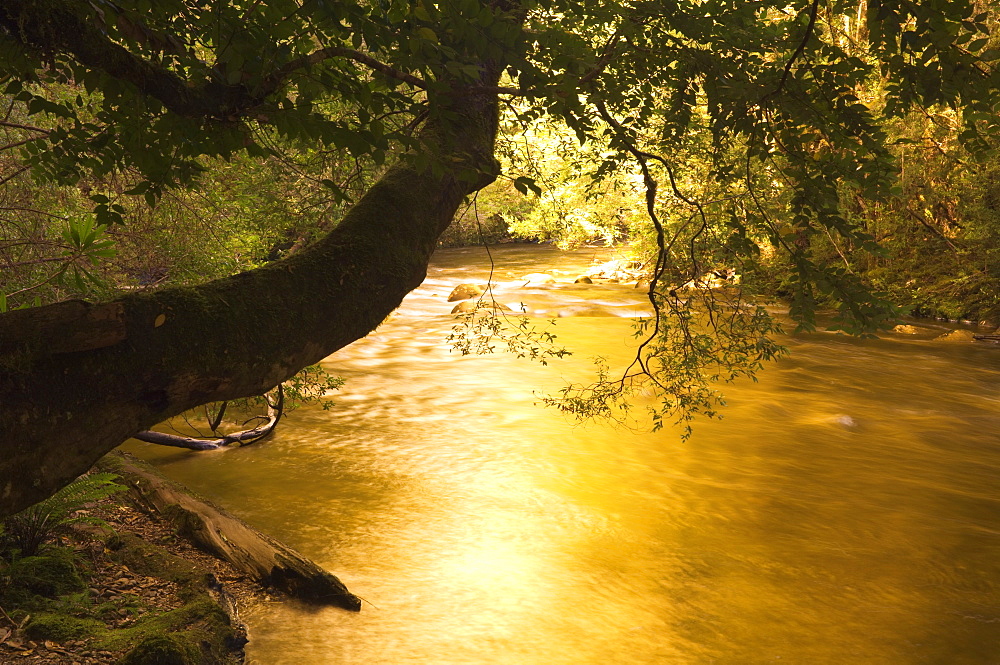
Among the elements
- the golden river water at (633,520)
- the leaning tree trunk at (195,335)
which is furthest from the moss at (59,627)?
the leaning tree trunk at (195,335)

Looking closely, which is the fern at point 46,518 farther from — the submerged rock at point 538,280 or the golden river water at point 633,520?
the submerged rock at point 538,280

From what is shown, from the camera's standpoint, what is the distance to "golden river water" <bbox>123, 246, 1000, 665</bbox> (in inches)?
252

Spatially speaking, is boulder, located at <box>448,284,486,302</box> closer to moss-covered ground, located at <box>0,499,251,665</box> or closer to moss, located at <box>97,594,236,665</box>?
moss-covered ground, located at <box>0,499,251,665</box>

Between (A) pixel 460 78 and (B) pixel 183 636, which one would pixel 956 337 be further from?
(A) pixel 460 78

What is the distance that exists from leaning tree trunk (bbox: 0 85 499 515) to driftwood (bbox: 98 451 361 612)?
404 centimetres

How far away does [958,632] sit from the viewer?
6.61 meters

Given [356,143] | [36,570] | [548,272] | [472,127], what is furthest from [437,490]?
[548,272]

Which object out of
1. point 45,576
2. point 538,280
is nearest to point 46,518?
point 45,576

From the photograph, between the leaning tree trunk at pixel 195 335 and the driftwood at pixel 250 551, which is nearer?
the leaning tree trunk at pixel 195 335

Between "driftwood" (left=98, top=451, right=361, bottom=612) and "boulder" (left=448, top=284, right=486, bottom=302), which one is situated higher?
"boulder" (left=448, top=284, right=486, bottom=302)

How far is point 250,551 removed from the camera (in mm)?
6582

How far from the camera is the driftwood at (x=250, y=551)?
6.41 meters

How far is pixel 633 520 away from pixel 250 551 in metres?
4.39

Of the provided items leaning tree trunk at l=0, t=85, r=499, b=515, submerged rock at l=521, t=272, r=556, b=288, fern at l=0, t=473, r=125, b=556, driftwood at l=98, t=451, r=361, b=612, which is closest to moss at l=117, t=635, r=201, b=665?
fern at l=0, t=473, r=125, b=556
